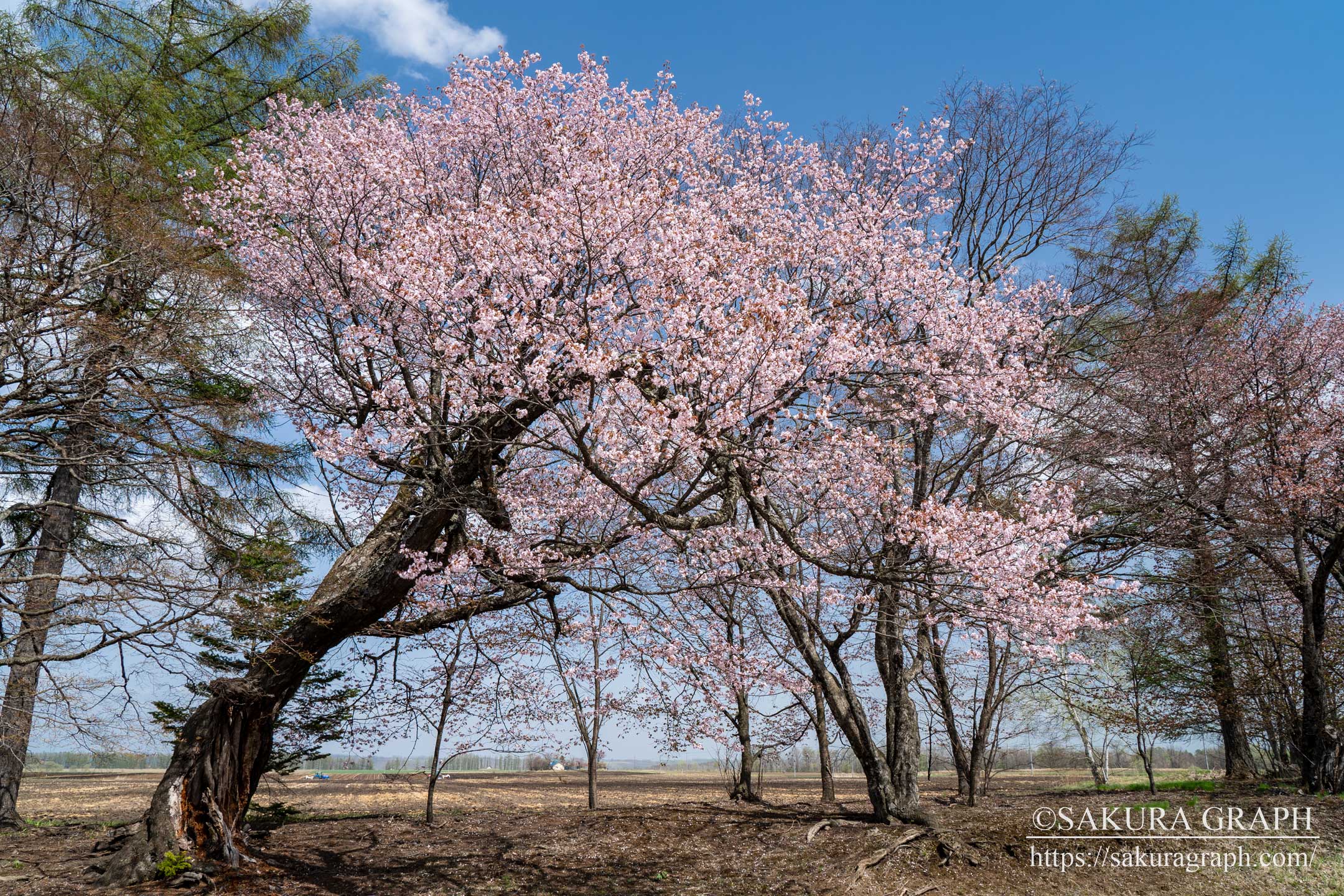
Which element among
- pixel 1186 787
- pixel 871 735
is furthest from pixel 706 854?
pixel 1186 787

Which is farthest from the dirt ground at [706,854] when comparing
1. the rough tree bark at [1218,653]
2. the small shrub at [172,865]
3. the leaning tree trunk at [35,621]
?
the rough tree bark at [1218,653]

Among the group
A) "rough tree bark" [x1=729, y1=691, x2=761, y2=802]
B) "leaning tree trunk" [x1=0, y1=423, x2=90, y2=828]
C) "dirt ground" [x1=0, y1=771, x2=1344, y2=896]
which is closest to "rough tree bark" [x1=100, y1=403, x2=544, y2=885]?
"dirt ground" [x1=0, y1=771, x2=1344, y2=896]

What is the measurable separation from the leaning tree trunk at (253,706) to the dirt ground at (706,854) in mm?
594

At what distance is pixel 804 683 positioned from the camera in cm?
1126

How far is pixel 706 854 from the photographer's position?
31.5ft

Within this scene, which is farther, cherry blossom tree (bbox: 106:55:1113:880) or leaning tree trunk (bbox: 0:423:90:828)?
leaning tree trunk (bbox: 0:423:90:828)

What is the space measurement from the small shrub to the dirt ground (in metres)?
0.20

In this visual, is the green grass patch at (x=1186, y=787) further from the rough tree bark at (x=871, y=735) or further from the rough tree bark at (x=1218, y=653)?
the rough tree bark at (x=871, y=735)

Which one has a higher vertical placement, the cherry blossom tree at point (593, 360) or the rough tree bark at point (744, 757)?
the cherry blossom tree at point (593, 360)

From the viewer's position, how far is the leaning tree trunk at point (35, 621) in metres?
9.65

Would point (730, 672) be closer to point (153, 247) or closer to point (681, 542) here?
point (681, 542)

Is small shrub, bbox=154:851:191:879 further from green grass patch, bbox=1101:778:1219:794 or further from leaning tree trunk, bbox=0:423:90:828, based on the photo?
green grass patch, bbox=1101:778:1219:794

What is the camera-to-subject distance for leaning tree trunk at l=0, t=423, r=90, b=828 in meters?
9.65

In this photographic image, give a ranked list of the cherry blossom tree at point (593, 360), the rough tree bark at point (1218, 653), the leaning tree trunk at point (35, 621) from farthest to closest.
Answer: the rough tree bark at point (1218, 653)
the leaning tree trunk at point (35, 621)
the cherry blossom tree at point (593, 360)
